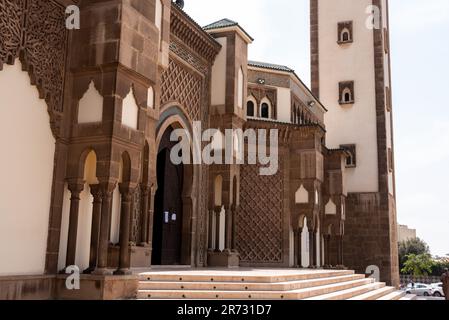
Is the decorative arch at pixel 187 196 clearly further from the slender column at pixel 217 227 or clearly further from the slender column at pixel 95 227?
the slender column at pixel 95 227

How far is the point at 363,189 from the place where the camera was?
21.8 metres

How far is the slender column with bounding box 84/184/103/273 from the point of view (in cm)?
648

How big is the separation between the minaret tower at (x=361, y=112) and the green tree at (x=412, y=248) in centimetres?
3299

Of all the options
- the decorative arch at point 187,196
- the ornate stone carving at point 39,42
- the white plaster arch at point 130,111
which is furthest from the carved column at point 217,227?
the ornate stone carving at point 39,42

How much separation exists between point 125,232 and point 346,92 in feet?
59.5

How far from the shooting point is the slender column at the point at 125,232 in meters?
6.57

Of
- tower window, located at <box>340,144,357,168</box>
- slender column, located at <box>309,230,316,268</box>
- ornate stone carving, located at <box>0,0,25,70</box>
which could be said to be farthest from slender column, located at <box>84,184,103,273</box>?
tower window, located at <box>340,144,357,168</box>

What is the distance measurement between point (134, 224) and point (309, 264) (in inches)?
318

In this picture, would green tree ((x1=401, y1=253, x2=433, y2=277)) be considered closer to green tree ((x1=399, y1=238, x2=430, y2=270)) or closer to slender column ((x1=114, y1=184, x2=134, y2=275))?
green tree ((x1=399, y1=238, x2=430, y2=270))

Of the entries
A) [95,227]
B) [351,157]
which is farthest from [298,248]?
[95,227]

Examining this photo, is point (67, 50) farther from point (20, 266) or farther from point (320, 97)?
point (320, 97)
